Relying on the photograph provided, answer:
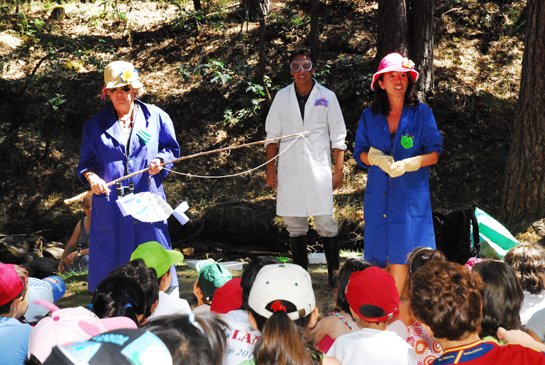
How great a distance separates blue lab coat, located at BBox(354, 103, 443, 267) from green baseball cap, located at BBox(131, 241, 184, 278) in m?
1.41

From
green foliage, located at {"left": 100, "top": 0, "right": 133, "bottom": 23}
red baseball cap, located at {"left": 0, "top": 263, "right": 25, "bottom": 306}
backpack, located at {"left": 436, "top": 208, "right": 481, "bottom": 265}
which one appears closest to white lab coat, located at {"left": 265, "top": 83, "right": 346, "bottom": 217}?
backpack, located at {"left": 436, "top": 208, "right": 481, "bottom": 265}

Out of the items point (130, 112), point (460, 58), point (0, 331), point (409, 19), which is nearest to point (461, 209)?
point (130, 112)

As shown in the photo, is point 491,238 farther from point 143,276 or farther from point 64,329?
point 64,329

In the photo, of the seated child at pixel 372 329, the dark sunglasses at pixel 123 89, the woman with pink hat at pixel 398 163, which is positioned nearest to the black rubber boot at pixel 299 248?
the woman with pink hat at pixel 398 163

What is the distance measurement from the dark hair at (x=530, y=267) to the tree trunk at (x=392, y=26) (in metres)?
4.74

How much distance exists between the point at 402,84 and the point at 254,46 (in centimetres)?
613

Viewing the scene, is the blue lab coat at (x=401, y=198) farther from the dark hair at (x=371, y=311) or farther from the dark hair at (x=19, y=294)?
the dark hair at (x=19, y=294)

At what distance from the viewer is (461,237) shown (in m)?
3.79

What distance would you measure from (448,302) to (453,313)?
0.13ft

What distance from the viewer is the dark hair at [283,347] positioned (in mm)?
1616

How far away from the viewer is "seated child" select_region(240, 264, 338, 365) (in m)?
1.62

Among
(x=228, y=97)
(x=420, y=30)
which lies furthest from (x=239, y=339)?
(x=228, y=97)

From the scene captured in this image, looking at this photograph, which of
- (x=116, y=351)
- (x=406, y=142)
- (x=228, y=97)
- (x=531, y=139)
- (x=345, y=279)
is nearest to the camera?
(x=116, y=351)

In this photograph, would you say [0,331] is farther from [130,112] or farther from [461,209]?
[461,209]
